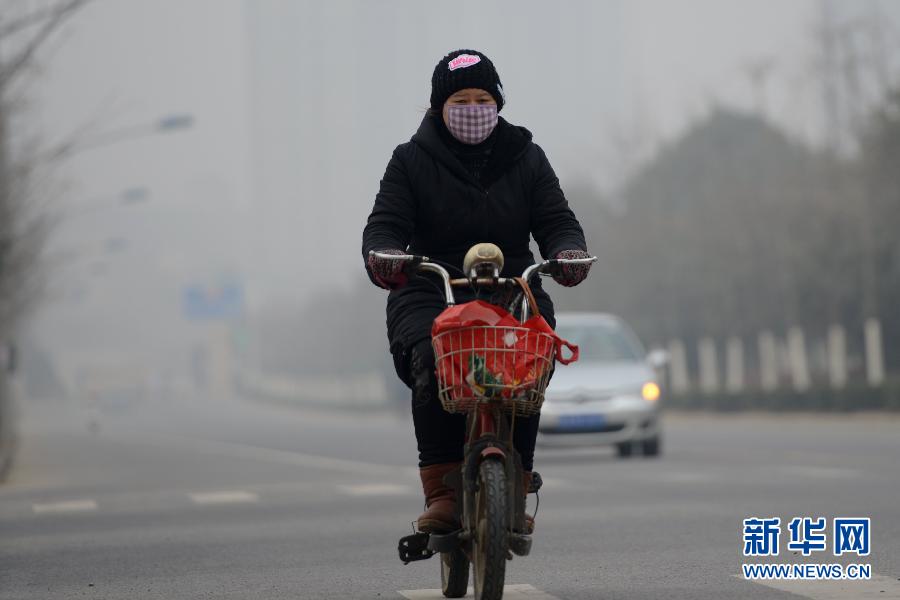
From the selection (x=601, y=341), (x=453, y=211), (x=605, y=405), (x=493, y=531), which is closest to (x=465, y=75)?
(x=453, y=211)

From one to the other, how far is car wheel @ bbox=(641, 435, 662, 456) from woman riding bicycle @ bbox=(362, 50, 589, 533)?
13.9 m

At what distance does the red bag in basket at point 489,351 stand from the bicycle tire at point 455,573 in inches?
43.4

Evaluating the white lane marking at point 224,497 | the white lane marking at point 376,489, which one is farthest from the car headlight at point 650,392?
the white lane marking at point 224,497

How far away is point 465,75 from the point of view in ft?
24.2

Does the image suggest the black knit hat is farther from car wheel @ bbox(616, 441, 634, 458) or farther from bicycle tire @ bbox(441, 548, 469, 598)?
car wheel @ bbox(616, 441, 634, 458)

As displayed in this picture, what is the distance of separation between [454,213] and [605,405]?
13.8 m

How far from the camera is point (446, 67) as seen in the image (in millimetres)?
7395

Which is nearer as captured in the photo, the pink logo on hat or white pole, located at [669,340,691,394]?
the pink logo on hat

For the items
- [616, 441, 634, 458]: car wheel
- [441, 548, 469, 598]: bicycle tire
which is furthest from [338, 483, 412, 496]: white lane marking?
[441, 548, 469, 598]: bicycle tire

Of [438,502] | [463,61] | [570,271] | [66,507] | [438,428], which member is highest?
[463,61]

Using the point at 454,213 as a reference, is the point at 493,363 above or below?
below

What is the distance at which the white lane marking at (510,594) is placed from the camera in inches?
304

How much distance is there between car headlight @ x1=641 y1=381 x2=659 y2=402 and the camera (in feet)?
70.0

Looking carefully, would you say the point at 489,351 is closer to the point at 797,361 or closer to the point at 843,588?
the point at 843,588
